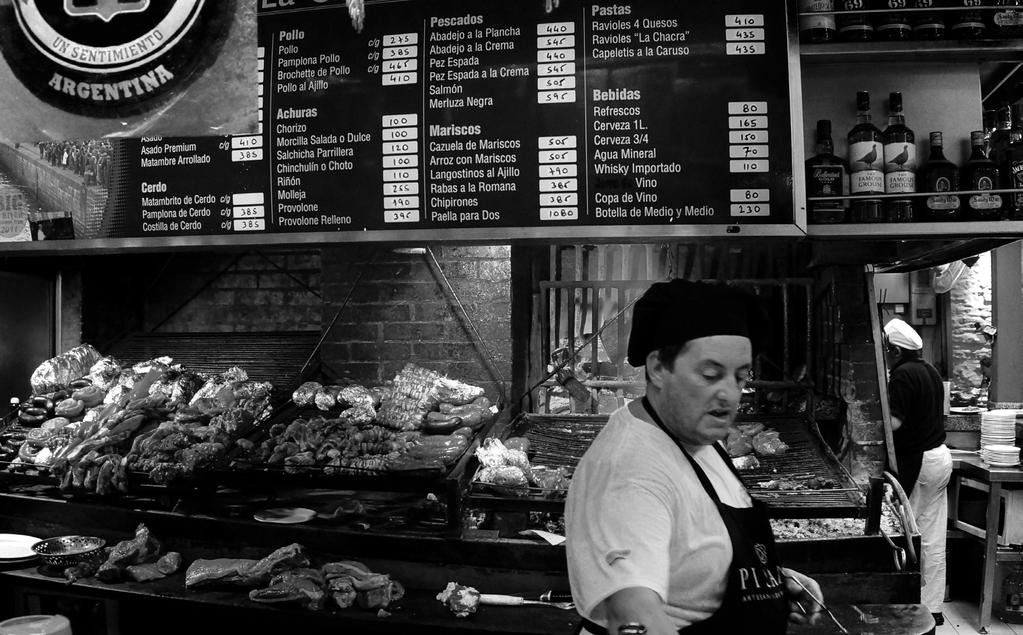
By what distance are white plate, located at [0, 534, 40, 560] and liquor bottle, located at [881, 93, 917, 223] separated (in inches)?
163

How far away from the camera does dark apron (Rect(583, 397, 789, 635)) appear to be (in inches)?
65.6

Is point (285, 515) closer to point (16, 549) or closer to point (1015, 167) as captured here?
point (16, 549)

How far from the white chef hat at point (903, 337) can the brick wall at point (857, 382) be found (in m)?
3.16

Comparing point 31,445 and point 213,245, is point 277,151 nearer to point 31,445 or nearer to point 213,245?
point 213,245

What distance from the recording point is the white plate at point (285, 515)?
3.27 m

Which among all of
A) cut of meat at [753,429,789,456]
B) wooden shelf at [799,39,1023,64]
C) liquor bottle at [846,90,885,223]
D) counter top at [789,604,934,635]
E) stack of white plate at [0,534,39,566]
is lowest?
counter top at [789,604,934,635]

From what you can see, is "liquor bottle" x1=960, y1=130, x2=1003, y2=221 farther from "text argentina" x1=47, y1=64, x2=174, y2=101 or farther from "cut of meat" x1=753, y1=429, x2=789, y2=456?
"text argentina" x1=47, y1=64, x2=174, y2=101

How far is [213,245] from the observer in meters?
3.11

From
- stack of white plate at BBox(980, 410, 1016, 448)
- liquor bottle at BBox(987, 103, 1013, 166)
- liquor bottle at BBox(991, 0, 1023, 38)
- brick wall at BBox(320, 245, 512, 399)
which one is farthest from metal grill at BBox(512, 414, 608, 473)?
stack of white plate at BBox(980, 410, 1016, 448)

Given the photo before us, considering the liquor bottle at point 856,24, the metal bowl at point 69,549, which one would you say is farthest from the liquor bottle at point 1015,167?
the metal bowl at point 69,549

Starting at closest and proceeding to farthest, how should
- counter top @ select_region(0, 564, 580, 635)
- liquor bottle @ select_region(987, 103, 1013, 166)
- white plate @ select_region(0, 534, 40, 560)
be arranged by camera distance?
counter top @ select_region(0, 564, 580, 635), liquor bottle @ select_region(987, 103, 1013, 166), white plate @ select_region(0, 534, 40, 560)

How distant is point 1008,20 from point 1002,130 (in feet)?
1.90

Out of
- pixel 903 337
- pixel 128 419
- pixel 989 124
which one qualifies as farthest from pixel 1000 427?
pixel 128 419

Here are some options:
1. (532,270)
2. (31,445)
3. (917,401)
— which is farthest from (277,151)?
(917,401)
